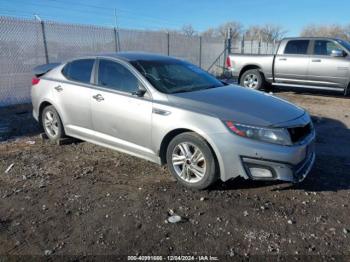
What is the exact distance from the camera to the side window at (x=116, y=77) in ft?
14.1

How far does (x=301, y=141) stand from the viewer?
3605 mm

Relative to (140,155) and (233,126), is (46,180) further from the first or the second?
(233,126)

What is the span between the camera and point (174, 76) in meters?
4.61

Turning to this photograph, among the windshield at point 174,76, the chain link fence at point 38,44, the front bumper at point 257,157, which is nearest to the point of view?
the front bumper at point 257,157

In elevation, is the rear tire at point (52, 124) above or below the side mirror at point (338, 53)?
below

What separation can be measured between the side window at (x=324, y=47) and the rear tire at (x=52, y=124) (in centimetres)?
803

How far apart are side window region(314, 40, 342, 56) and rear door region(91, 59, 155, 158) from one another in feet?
24.8

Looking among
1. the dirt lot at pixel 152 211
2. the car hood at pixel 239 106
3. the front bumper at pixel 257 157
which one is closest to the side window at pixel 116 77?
the car hood at pixel 239 106

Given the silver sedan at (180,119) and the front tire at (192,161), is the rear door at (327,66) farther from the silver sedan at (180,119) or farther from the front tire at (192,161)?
the front tire at (192,161)

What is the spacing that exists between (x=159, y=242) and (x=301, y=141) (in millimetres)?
1943

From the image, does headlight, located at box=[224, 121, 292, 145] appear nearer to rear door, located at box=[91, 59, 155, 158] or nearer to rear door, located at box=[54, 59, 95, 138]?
rear door, located at box=[91, 59, 155, 158]

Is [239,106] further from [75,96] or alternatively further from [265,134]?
[75,96]

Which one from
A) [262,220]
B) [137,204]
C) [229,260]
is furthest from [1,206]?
[262,220]

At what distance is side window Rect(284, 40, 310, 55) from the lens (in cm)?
1005
